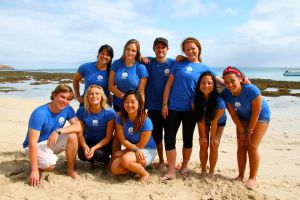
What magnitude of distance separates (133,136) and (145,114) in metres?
0.37

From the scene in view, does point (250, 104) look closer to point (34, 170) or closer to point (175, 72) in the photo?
point (175, 72)

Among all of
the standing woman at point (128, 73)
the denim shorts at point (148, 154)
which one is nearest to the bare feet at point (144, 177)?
the denim shorts at point (148, 154)

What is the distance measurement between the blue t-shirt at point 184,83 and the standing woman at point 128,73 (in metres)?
0.48

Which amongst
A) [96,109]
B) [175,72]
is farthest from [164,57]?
[96,109]

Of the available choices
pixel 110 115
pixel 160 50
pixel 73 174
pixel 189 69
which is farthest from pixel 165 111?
pixel 73 174

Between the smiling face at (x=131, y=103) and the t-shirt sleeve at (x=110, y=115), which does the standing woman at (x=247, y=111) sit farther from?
the t-shirt sleeve at (x=110, y=115)

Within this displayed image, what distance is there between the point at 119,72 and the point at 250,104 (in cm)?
195

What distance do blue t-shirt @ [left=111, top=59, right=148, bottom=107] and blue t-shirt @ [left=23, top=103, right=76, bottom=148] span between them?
84 centimetres

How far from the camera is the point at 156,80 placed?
4742 millimetres

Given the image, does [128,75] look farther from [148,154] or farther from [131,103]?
[148,154]

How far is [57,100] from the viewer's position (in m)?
4.14

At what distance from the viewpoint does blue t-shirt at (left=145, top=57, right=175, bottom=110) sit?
472 centimetres

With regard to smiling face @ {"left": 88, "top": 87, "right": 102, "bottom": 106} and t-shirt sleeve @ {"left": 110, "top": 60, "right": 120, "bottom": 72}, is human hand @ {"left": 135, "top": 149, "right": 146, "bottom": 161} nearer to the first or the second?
smiling face @ {"left": 88, "top": 87, "right": 102, "bottom": 106}

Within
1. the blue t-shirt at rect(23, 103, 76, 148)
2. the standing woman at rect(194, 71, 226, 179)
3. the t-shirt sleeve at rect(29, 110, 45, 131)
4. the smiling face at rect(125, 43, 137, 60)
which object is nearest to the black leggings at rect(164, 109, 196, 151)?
the standing woman at rect(194, 71, 226, 179)
